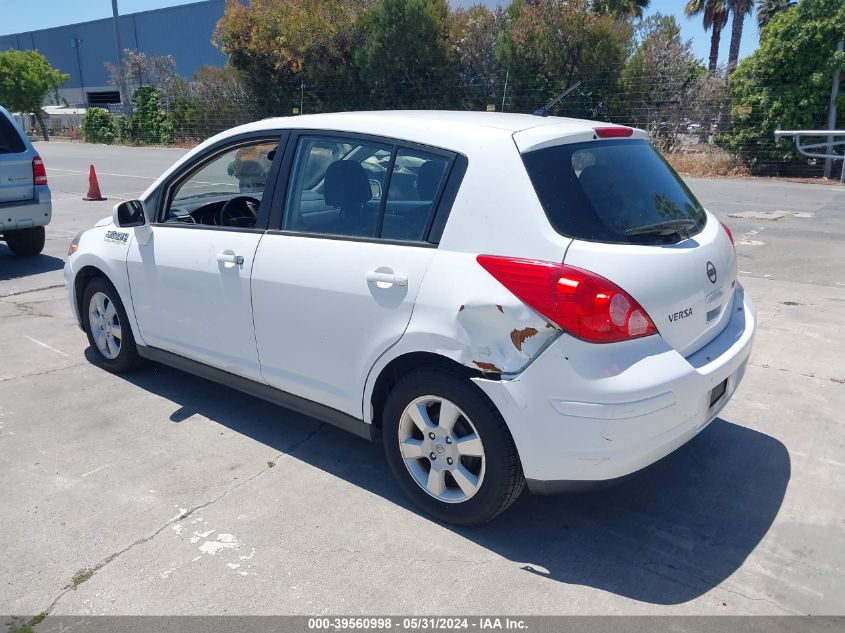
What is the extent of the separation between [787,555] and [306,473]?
234 cm

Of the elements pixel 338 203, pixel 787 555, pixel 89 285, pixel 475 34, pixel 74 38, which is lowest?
pixel 787 555

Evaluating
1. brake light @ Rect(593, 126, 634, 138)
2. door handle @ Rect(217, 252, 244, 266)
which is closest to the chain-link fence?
brake light @ Rect(593, 126, 634, 138)

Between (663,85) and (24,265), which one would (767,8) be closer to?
(663,85)

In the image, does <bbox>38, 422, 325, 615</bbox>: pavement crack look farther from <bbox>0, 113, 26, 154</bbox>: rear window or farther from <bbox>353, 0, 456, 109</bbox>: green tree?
<bbox>353, 0, 456, 109</bbox>: green tree

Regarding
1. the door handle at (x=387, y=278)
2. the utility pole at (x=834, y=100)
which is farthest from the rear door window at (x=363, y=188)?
the utility pole at (x=834, y=100)

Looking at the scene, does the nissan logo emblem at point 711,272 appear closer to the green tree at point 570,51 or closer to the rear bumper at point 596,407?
the rear bumper at point 596,407

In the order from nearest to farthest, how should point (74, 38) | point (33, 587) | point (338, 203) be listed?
point (33, 587) → point (338, 203) → point (74, 38)

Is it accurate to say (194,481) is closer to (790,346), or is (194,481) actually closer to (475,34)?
(790,346)

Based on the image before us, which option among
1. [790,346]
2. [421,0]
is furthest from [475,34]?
[790,346]

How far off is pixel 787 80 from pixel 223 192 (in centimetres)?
1695

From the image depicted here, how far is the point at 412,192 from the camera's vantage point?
136 inches

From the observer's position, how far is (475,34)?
24156 millimetres

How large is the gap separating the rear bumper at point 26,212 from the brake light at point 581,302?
7635mm

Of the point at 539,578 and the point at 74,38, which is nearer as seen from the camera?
the point at 539,578
